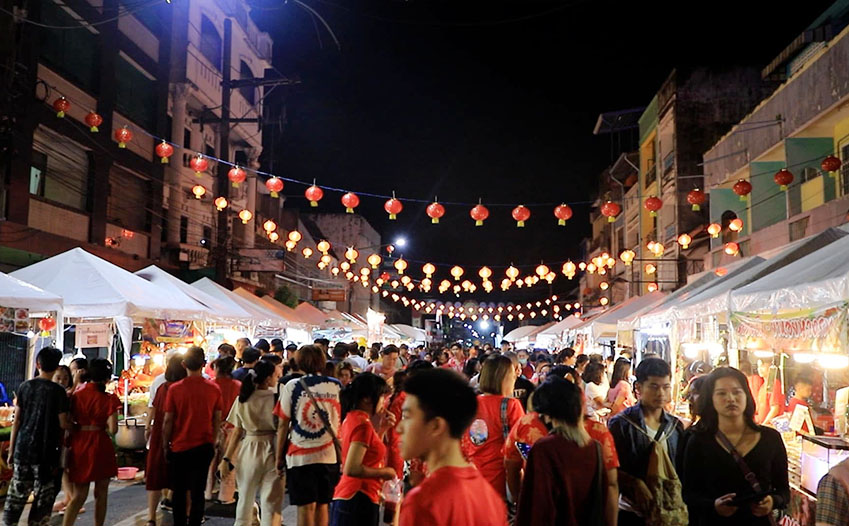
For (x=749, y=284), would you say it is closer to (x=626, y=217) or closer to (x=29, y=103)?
(x=29, y=103)

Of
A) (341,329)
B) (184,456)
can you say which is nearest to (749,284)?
(184,456)

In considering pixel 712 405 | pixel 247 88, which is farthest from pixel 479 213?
pixel 247 88

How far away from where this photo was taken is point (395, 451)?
19.8 feet

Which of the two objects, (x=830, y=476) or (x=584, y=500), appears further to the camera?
(x=584, y=500)

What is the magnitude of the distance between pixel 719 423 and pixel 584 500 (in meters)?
0.92

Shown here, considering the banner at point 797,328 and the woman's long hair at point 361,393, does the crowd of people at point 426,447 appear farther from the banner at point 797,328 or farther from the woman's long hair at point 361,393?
the banner at point 797,328

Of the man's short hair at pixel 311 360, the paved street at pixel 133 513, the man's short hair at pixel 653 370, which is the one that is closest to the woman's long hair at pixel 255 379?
the man's short hair at pixel 311 360

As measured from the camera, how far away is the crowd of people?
2699 mm

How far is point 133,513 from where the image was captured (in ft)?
27.2

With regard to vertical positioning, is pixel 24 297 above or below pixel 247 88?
below

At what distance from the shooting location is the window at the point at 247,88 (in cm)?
3341

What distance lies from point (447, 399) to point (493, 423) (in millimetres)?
2685

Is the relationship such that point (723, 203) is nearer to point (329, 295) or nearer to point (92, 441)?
point (329, 295)

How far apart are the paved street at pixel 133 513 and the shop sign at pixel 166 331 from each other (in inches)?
136
